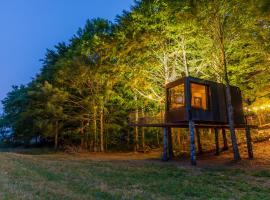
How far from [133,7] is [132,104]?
280 inches

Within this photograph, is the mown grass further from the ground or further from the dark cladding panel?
the dark cladding panel

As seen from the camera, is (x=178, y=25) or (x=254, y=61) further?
(x=254, y=61)

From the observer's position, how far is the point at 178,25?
46.2 feet

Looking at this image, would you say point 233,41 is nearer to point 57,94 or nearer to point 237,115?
point 237,115

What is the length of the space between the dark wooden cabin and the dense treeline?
3.89 ft

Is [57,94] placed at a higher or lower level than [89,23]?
lower

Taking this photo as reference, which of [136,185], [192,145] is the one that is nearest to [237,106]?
[192,145]

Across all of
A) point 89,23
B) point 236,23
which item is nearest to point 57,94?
point 89,23

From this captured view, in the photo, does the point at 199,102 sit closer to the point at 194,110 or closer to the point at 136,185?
the point at 194,110

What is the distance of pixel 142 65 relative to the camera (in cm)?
1744

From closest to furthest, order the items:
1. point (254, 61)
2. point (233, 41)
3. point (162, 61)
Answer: point (233, 41)
point (254, 61)
point (162, 61)

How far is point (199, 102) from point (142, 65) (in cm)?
473

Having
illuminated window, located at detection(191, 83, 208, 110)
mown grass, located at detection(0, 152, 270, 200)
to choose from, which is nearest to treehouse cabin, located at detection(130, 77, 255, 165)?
illuminated window, located at detection(191, 83, 208, 110)

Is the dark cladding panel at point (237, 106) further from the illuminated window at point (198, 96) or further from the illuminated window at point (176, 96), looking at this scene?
the illuminated window at point (176, 96)
